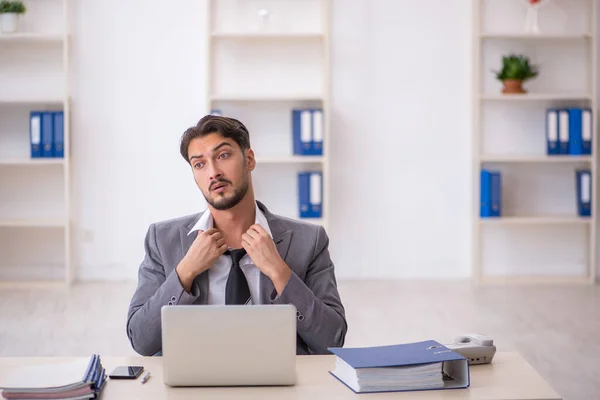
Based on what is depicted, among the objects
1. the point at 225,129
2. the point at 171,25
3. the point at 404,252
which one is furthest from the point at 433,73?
the point at 225,129

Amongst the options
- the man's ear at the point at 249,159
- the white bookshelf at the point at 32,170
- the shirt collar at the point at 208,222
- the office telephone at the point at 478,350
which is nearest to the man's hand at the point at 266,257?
the shirt collar at the point at 208,222

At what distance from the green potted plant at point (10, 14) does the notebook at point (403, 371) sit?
466cm

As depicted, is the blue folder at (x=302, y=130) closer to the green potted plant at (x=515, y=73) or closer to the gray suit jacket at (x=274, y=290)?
the green potted plant at (x=515, y=73)

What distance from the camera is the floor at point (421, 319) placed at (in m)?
4.18

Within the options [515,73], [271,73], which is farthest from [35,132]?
[515,73]

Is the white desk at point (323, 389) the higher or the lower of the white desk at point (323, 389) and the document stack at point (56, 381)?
the lower

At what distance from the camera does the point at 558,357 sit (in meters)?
4.10

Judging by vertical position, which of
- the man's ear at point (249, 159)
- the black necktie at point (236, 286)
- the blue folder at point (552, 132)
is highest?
the blue folder at point (552, 132)

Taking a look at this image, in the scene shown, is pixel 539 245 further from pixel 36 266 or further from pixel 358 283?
pixel 36 266

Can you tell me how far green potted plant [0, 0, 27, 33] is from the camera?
5805 millimetres

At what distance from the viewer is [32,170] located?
6.13 metres

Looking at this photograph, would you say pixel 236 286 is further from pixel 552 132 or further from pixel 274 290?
pixel 552 132

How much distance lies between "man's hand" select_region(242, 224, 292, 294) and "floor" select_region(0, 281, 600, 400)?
1808 millimetres

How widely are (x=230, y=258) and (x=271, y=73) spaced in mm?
4002
